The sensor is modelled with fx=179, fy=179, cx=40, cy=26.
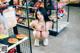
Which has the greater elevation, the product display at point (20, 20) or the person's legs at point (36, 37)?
the product display at point (20, 20)

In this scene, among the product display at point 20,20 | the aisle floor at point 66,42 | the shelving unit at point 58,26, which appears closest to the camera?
the product display at point 20,20

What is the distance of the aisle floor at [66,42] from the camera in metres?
3.25

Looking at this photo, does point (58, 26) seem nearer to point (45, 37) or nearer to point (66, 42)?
point (66, 42)

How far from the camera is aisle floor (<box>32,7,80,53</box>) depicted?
3.25 metres

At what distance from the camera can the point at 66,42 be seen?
3496mm

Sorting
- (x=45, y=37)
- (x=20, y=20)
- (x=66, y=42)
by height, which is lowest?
(x=66, y=42)

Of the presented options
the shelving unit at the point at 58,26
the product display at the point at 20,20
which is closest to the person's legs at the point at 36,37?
the product display at the point at 20,20

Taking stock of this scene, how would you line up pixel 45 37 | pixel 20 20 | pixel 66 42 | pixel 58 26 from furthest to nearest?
pixel 20 20
pixel 58 26
pixel 66 42
pixel 45 37

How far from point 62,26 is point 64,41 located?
1.84 feet

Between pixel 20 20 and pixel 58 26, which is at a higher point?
pixel 20 20

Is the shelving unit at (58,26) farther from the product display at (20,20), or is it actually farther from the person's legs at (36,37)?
the person's legs at (36,37)

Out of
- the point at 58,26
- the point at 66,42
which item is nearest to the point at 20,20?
the point at 58,26

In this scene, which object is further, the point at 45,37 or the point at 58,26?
the point at 58,26

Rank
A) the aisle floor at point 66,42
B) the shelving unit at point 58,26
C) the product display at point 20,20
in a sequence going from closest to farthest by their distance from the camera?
the product display at point 20,20 → the aisle floor at point 66,42 → the shelving unit at point 58,26
